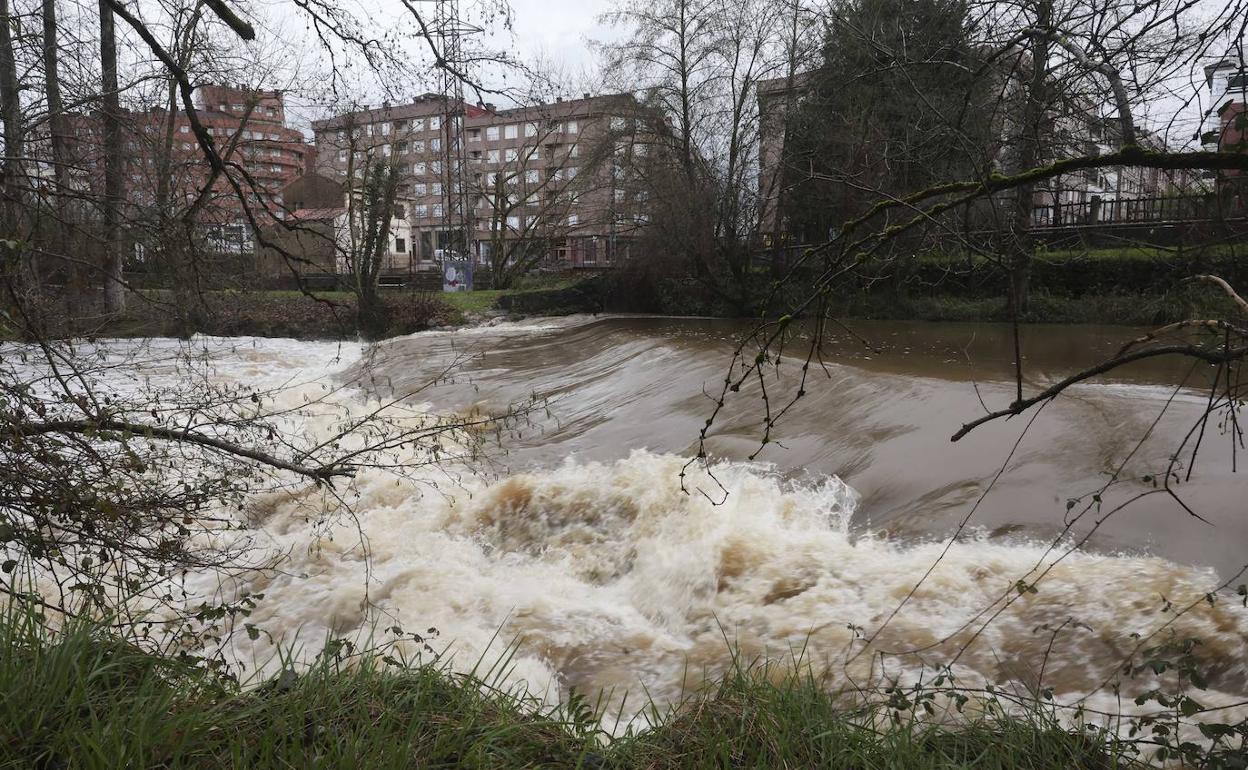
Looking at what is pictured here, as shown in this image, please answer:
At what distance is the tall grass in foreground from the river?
0.89 metres

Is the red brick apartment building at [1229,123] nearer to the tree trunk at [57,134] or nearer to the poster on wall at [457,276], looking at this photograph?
the tree trunk at [57,134]

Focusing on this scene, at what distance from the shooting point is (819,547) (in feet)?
19.4

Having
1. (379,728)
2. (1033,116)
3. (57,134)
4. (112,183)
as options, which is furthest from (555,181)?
(379,728)

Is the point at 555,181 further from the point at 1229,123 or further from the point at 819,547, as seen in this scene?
the point at 1229,123

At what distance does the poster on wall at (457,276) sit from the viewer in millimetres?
30547

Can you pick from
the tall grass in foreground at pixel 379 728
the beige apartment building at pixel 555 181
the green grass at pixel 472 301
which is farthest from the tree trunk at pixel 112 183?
the green grass at pixel 472 301

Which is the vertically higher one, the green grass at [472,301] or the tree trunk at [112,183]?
the tree trunk at [112,183]

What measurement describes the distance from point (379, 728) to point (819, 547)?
405 centimetres

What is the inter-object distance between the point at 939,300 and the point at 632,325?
292 inches

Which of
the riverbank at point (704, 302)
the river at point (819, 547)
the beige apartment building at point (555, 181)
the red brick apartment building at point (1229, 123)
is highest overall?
the beige apartment building at point (555, 181)

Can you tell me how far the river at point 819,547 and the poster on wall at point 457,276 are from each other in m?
21.5

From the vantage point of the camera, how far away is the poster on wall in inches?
1203

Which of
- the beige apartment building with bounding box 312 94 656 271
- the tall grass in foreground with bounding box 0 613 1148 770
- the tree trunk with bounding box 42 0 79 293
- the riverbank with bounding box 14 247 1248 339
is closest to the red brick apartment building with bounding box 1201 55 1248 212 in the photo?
the tall grass in foreground with bounding box 0 613 1148 770

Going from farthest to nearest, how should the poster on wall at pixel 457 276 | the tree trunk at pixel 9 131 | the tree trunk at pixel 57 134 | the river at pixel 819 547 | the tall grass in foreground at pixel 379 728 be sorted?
1. the poster on wall at pixel 457 276
2. the tree trunk at pixel 57 134
3. the river at pixel 819 547
4. the tree trunk at pixel 9 131
5. the tall grass in foreground at pixel 379 728
